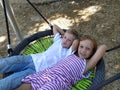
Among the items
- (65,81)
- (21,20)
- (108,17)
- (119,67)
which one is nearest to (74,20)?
(108,17)

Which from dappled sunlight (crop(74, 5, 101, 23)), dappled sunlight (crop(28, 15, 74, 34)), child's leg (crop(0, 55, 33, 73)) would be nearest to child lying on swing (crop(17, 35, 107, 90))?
child's leg (crop(0, 55, 33, 73))

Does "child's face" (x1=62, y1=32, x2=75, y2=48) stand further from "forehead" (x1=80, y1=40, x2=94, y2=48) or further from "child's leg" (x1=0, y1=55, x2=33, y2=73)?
"child's leg" (x1=0, y1=55, x2=33, y2=73)

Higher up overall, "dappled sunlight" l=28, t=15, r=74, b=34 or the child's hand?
the child's hand

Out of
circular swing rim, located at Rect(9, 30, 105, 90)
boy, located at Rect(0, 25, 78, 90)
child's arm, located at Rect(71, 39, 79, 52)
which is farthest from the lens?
child's arm, located at Rect(71, 39, 79, 52)

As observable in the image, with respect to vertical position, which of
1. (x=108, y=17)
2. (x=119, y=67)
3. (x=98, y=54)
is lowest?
(x=119, y=67)

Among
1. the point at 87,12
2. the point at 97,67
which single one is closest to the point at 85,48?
the point at 97,67

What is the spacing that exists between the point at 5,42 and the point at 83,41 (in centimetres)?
171

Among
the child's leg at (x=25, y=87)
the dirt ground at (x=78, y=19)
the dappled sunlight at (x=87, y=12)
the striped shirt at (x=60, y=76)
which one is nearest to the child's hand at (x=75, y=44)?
the striped shirt at (x=60, y=76)

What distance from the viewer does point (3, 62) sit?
2.72m

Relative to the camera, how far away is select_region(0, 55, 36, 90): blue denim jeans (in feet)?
8.32

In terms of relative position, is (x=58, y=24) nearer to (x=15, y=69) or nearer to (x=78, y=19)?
(x=78, y=19)

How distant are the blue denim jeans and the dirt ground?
1.24 meters

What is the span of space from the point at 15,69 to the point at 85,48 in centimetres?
62

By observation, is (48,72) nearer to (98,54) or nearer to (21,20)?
(98,54)
